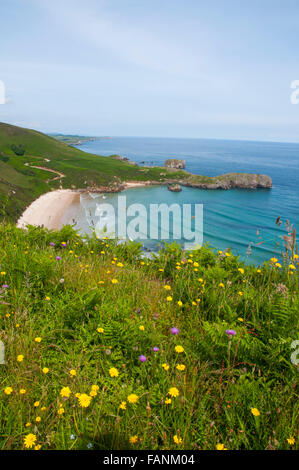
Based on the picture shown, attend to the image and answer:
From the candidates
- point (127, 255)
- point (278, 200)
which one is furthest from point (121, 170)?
point (127, 255)

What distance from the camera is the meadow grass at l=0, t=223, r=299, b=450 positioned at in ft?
5.77

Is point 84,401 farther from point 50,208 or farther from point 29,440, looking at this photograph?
point 50,208

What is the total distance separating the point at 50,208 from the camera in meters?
48.2

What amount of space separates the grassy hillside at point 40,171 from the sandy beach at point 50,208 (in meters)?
1.54

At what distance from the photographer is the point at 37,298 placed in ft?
11.1

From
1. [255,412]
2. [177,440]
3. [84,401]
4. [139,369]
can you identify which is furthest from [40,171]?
[255,412]

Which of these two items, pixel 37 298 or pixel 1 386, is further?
pixel 37 298

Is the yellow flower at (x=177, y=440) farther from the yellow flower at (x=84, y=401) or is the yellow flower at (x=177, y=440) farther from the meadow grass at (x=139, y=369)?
the yellow flower at (x=84, y=401)

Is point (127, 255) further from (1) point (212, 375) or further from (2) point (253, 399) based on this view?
(2) point (253, 399)

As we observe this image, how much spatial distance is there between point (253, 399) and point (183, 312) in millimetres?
1621

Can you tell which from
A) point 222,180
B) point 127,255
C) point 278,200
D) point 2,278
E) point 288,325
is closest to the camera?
point 288,325

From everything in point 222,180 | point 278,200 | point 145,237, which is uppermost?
point 222,180

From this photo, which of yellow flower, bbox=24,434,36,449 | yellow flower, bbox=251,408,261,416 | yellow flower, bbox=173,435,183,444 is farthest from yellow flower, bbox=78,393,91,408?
yellow flower, bbox=251,408,261,416

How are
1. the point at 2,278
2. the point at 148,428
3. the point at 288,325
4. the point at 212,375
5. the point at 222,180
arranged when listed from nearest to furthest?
Result: the point at 148,428 → the point at 212,375 → the point at 288,325 → the point at 2,278 → the point at 222,180
